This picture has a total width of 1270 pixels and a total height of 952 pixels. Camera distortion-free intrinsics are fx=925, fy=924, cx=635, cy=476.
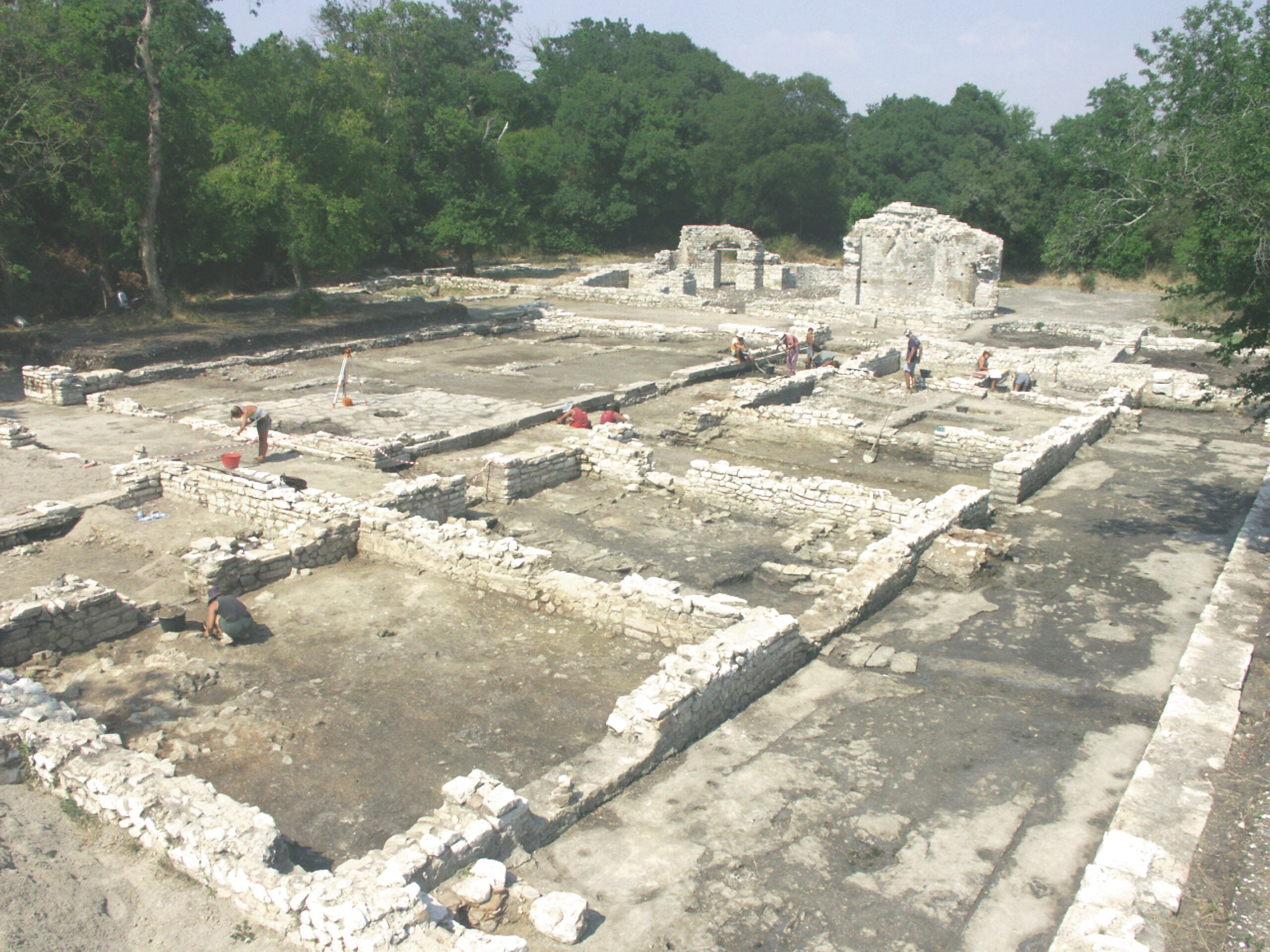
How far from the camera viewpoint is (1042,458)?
1337cm

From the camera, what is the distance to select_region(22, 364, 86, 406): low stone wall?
17.8m

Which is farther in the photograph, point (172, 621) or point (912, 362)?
point (912, 362)

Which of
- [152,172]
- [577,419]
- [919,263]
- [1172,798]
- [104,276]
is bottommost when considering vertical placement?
[1172,798]

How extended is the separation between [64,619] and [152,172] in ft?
62.1

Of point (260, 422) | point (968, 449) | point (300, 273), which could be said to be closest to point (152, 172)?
point (300, 273)

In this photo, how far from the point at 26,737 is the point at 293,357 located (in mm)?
17958

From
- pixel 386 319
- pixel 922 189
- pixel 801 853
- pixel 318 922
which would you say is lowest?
pixel 801 853

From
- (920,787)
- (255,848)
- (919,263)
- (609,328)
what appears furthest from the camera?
(919,263)

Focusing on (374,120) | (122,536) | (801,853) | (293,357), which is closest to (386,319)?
(293,357)

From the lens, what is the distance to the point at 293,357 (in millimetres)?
22750

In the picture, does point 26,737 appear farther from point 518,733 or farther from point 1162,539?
point 1162,539

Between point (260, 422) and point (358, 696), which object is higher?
point (260, 422)

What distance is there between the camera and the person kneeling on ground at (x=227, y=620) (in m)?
8.45

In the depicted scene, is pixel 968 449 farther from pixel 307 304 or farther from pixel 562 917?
pixel 307 304
